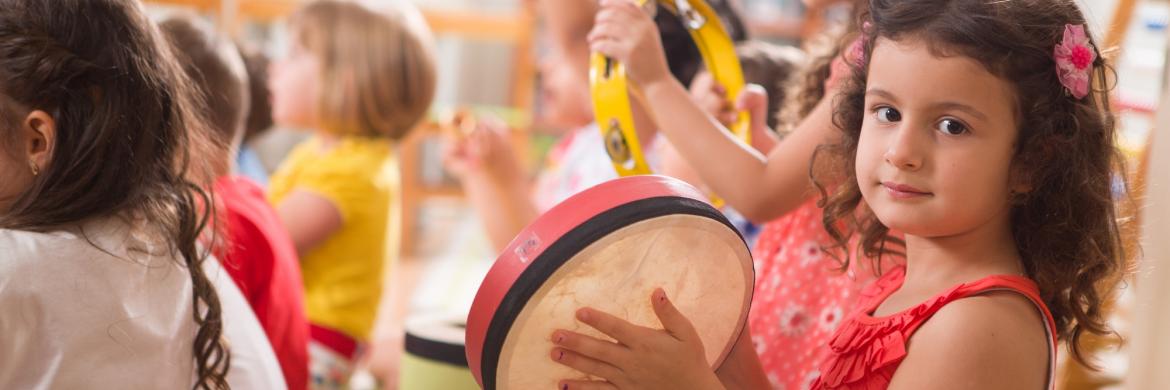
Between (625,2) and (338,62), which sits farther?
(338,62)

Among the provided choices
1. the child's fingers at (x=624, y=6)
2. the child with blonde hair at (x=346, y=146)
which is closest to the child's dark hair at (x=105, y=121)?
the child's fingers at (x=624, y=6)

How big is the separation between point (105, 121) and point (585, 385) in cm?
52

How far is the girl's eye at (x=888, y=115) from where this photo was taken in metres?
1.00

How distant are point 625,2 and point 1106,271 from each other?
58 centimetres

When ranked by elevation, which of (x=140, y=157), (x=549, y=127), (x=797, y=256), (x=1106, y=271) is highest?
(x=140, y=157)

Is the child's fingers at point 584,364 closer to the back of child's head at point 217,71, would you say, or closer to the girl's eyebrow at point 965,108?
the girl's eyebrow at point 965,108

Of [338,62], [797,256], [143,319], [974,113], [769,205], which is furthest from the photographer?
[338,62]

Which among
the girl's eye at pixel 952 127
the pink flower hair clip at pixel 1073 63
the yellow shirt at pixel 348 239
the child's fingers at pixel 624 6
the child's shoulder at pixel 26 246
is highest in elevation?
the child's fingers at pixel 624 6

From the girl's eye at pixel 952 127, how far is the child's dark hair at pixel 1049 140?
0.17 ft

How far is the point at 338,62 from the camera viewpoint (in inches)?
101

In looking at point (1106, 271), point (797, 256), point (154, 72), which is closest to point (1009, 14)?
point (1106, 271)

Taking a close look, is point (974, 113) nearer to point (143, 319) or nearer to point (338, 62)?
point (143, 319)

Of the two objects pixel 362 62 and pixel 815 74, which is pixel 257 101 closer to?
pixel 362 62

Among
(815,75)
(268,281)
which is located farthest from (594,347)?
(268,281)
